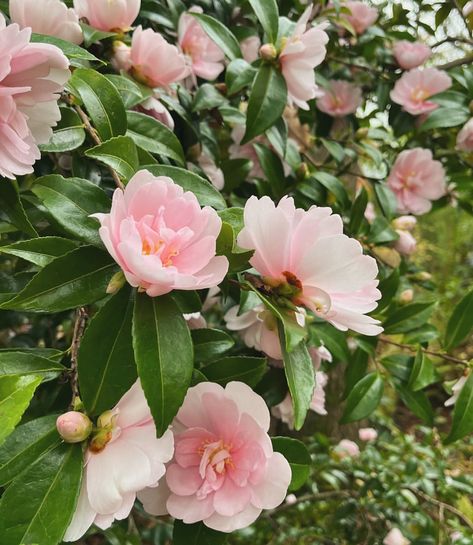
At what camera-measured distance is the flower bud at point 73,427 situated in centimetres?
47

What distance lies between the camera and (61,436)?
49 centimetres

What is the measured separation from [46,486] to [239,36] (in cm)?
92

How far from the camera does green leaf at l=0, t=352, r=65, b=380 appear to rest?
52 cm

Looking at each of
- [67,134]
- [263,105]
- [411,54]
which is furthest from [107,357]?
[411,54]

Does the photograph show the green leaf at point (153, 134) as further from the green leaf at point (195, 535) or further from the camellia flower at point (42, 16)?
the green leaf at point (195, 535)

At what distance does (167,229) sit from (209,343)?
0.67 ft

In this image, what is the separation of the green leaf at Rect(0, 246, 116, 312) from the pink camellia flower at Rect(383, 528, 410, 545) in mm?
1378

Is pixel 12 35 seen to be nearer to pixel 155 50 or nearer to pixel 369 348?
pixel 155 50

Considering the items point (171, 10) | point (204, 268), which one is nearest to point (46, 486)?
point (204, 268)

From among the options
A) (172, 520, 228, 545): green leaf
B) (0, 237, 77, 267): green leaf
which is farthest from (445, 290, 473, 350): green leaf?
(0, 237, 77, 267): green leaf

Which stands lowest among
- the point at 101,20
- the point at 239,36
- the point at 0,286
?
the point at 0,286

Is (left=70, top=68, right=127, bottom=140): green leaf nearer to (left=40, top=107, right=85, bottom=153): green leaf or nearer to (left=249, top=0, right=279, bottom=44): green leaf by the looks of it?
(left=40, top=107, right=85, bottom=153): green leaf

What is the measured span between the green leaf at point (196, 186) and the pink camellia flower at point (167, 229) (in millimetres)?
104

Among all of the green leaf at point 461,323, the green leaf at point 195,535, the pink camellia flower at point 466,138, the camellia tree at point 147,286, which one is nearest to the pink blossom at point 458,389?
the camellia tree at point 147,286
